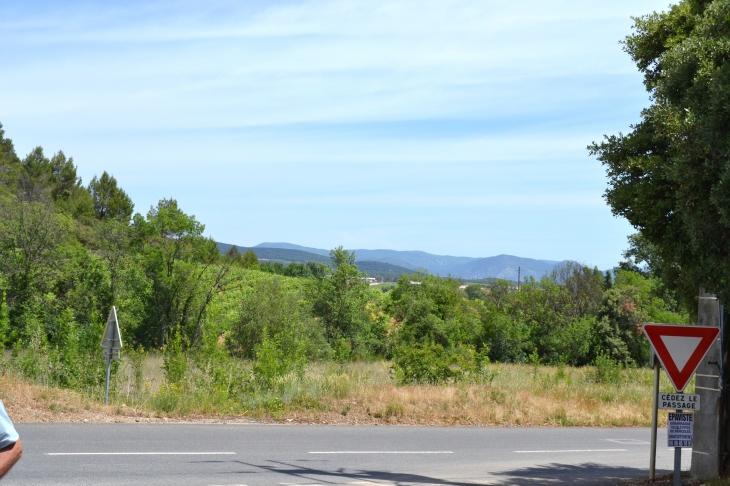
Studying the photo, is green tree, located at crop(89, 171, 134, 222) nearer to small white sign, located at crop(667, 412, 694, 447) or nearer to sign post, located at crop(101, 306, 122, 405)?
sign post, located at crop(101, 306, 122, 405)

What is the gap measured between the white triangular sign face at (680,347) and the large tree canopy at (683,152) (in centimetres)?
55

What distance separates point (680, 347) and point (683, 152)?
6.48ft

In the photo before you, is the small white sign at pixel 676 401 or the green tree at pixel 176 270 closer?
the small white sign at pixel 676 401

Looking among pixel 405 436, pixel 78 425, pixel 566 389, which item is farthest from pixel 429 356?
pixel 78 425

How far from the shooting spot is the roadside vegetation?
657 inches

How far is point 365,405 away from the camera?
56.2ft

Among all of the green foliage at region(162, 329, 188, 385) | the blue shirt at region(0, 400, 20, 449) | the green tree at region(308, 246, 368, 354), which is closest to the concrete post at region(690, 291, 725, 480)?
the blue shirt at region(0, 400, 20, 449)

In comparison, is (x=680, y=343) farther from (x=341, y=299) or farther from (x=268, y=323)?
(x=341, y=299)

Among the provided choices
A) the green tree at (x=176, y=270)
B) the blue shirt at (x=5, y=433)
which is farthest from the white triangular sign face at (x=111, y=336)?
the green tree at (x=176, y=270)

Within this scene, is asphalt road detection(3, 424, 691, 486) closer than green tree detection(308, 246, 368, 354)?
Yes

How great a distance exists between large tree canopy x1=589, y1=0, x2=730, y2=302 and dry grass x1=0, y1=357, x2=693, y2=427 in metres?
8.91

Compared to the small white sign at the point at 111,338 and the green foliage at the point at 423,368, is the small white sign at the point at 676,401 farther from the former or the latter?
the green foliage at the point at 423,368

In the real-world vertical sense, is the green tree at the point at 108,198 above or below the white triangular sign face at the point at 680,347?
above

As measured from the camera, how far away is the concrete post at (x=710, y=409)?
855 centimetres
